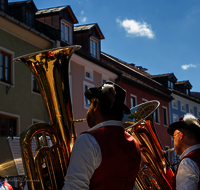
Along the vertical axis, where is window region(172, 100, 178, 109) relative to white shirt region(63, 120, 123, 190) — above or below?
above

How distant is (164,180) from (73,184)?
7.67 feet

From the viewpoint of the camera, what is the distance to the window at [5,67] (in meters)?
12.3

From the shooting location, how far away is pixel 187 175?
2926 millimetres

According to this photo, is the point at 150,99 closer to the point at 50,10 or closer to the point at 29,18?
the point at 50,10

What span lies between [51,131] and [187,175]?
46.9 inches

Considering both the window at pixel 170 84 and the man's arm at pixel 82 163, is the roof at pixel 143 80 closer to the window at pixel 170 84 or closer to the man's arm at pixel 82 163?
the window at pixel 170 84

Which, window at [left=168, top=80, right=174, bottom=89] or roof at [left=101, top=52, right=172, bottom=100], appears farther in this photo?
window at [left=168, top=80, right=174, bottom=89]

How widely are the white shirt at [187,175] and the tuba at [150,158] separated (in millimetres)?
929

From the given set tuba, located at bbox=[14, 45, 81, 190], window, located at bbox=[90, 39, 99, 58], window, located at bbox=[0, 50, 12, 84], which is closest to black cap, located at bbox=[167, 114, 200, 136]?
tuba, located at bbox=[14, 45, 81, 190]

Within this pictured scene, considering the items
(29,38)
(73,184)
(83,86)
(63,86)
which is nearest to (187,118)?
(63,86)

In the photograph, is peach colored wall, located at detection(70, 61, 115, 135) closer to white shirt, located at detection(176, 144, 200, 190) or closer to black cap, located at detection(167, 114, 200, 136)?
black cap, located at detection(167, 114, 200, 136)

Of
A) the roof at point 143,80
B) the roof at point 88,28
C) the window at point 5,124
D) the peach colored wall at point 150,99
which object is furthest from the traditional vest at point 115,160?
the roof at point 143,80

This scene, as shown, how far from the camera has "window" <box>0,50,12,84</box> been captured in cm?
1229

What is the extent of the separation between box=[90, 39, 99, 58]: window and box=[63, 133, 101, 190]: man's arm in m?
16.4
